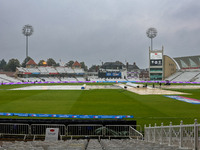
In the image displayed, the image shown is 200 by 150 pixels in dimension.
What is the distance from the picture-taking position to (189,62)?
106 meters

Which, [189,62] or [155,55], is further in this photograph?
[189,62]

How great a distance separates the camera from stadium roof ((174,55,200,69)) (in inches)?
3975

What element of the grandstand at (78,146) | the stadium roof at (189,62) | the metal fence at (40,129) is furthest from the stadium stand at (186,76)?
the grandstand at (78,146)

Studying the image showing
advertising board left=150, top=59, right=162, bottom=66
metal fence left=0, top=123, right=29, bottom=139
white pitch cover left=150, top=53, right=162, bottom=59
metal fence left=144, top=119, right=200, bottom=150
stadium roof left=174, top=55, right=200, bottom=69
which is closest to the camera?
metal fence left=144, top=119, right=200, bottom=150

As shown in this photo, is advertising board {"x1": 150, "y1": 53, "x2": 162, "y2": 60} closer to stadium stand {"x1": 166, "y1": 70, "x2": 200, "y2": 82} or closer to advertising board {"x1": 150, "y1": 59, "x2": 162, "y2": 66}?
advertising board {"x1": 150, "y1": 59, "x2": 162, "y2": 66}

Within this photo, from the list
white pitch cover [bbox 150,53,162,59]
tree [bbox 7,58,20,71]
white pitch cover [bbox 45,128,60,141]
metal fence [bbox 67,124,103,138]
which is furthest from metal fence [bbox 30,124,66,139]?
tree [bbox 7,58,20,71]

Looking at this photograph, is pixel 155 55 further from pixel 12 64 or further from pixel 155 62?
pixel 12 64

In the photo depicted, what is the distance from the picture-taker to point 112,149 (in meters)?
5.59

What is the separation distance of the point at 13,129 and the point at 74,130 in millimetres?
4198

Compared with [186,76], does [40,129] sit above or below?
below

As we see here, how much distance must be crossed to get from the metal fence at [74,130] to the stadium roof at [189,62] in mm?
102408

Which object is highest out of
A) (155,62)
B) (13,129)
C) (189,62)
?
(189,62)

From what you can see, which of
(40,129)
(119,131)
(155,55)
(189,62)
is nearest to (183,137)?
(119,131)

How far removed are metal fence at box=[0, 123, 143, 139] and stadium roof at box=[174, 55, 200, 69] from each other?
102m
